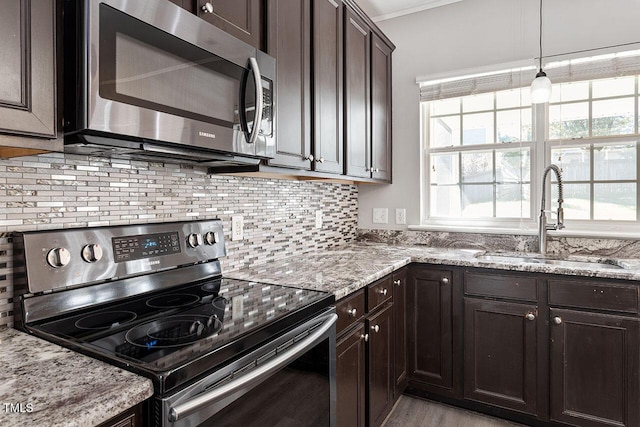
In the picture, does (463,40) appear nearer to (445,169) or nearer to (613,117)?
(445,169)

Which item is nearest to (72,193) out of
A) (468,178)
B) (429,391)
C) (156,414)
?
(156,414)

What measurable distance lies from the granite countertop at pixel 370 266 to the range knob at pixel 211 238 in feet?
0.65

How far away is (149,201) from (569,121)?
2.59m

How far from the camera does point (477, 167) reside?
284 cm

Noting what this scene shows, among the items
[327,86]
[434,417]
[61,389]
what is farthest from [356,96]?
[61,389]

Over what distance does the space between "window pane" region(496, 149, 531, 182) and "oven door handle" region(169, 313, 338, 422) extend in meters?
1.92

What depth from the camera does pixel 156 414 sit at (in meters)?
0.78

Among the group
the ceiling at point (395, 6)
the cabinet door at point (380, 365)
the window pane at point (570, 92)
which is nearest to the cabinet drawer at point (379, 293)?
the cabinet door at point (380, 365)

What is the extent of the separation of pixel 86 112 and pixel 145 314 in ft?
2.01

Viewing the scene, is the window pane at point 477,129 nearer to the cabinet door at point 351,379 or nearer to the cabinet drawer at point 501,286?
the cabinet drawer at point 501,286

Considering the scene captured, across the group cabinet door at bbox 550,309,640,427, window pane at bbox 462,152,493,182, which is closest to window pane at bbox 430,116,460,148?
window pane at bbox 462,152,493,182

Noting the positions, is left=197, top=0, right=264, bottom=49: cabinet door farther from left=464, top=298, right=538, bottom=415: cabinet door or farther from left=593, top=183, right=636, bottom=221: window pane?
left=593, top=183, right=636, bottom=221: window pane

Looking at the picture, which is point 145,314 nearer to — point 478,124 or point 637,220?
point 478,124

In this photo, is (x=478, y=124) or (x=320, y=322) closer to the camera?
(x=320, y=322)
